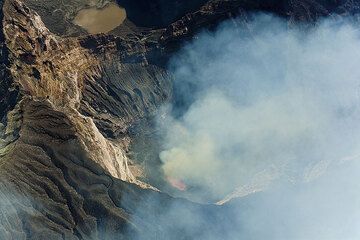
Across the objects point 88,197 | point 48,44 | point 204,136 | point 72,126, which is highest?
point 48,44

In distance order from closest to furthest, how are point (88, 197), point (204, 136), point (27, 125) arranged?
point (88, 197) → point (27, 125) → point (204, 136)

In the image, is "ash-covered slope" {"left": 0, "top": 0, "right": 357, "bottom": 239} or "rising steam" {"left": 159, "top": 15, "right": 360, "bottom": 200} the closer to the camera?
"ash-covered slope" {"left": 0, "top": 0, "right": 357, "bottom": 239}

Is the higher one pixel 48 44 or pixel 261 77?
pixel 48 44

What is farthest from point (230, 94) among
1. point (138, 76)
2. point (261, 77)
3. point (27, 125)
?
point (27, 125)

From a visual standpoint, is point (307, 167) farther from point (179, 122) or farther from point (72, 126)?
point (72, 126)

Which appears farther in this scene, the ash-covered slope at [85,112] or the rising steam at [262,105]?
the rising steam at [262,105]

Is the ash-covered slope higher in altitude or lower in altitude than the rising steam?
higher

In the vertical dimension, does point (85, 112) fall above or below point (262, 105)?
above

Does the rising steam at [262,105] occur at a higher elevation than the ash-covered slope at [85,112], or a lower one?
lower
